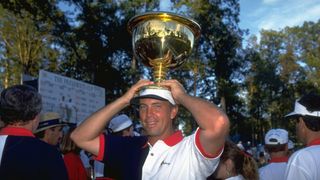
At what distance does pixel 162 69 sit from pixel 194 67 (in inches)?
1405

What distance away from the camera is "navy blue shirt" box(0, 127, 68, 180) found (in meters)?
3.29

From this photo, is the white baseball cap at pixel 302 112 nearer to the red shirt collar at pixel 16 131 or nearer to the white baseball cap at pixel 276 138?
the white baseball cap at pixel 276 138

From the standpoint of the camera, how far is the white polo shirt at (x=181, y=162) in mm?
3266

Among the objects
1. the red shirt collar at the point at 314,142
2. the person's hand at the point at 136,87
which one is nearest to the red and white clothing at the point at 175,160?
the person's hand at the point at 136,87

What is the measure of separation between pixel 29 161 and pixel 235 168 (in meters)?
1.83

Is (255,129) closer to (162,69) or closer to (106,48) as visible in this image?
(106,48)

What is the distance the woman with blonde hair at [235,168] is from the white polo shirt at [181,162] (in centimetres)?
68

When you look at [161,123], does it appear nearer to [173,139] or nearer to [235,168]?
[173,139]

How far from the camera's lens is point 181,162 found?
3342 mm

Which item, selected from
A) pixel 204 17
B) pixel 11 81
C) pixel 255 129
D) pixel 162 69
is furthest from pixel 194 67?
pixel 162 69

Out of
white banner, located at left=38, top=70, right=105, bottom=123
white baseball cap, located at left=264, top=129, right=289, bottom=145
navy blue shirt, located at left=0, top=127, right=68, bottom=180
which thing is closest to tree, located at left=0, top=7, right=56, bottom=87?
white banner, located at left=38, top=70, right=105, bottom=123

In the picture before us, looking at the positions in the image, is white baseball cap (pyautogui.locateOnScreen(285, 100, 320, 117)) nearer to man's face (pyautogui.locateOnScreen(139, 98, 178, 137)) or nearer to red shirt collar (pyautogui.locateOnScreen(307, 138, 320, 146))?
red shirt collar (pyautogui.locateOnScreen(307, 138, 320, 146))

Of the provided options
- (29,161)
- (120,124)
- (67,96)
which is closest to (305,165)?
(29,161)

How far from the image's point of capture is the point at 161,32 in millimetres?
3523
